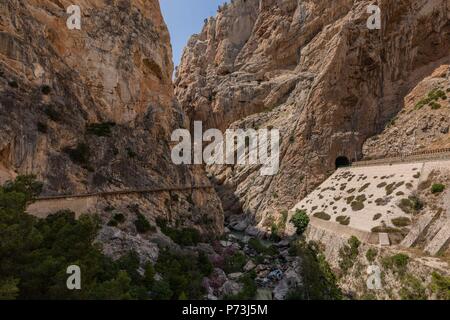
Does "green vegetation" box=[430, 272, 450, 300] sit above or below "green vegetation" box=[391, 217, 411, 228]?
below

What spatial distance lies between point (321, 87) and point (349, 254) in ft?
123

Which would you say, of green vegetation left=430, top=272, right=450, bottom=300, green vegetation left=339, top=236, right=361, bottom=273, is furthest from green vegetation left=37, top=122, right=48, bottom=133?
green vegetation left=430, top=272, right=450, bottom=300

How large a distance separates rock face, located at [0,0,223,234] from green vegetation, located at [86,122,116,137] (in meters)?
0.15

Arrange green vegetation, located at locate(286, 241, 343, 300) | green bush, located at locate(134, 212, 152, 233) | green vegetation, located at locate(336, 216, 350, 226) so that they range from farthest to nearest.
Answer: green vegetation, located at locate(336, 216, 350, 226)
green bush, located at locate(134, 212, 152, 233)
green vegetation, located at locate(286, 241, 343, 300)

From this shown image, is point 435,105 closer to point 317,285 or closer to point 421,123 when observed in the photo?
point 421,123

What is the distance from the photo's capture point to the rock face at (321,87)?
4997cm

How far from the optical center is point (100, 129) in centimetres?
3316

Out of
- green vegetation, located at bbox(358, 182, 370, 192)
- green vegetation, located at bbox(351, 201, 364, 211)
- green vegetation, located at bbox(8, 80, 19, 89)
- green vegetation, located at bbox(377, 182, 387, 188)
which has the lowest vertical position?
green vegetation, located at bbox(351, 201, 364, 211)

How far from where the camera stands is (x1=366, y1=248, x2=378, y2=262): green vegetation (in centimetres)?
2244

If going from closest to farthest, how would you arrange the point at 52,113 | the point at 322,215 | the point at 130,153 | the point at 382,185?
1. the point at 52,113
2. the point at 382,185
3. the point at 130,153
4. the point at 322,215

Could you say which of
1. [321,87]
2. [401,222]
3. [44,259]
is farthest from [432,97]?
[44,259]

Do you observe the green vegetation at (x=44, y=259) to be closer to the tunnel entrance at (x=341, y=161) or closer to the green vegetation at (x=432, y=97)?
the tunnel entrance at (x=341, y=161)

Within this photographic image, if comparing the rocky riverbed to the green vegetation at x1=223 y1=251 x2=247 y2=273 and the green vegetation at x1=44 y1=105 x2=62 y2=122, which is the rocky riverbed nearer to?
the green vegetation at x1=223 y1=251 x2=247 y2=273

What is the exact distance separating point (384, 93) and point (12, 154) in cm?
5527
